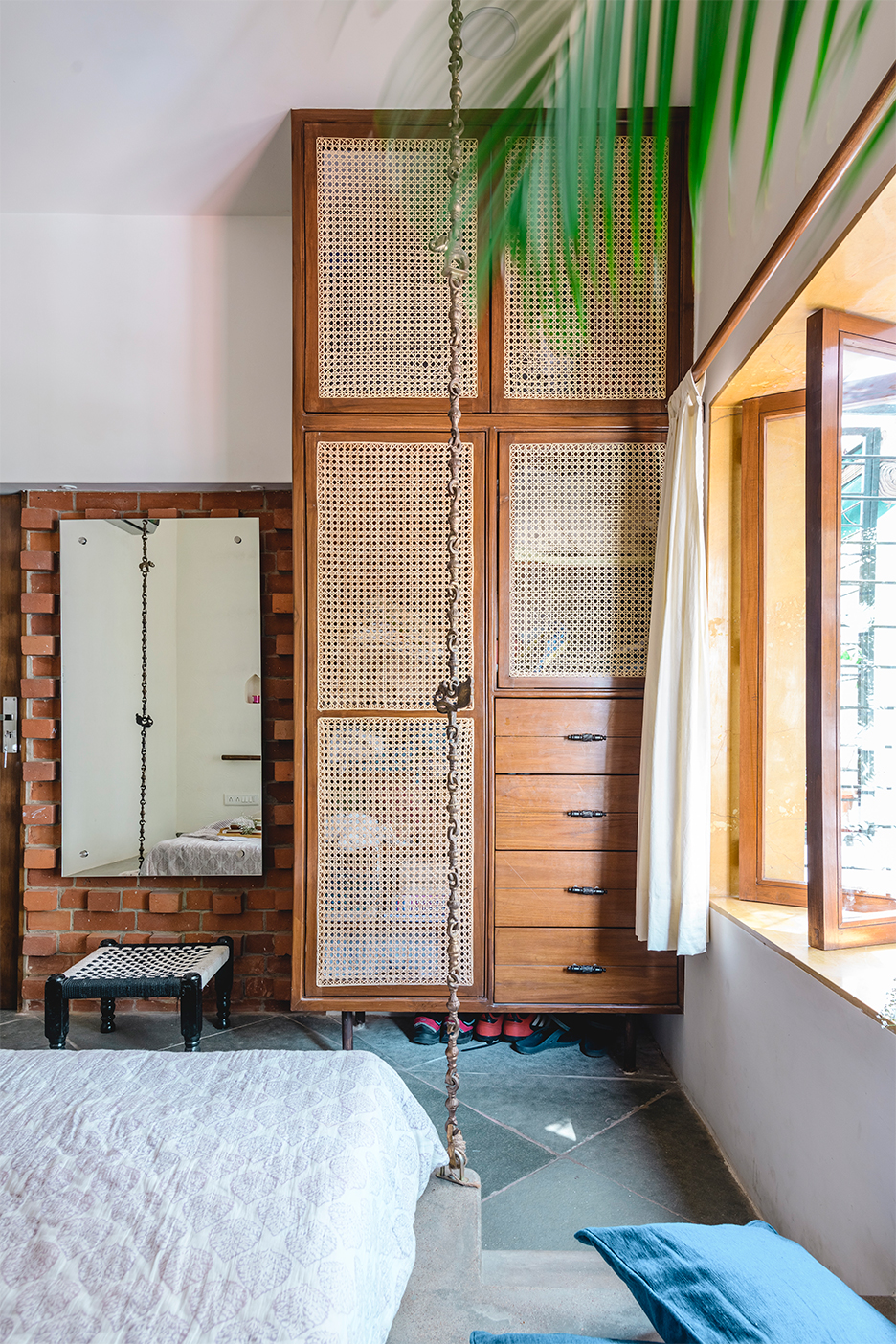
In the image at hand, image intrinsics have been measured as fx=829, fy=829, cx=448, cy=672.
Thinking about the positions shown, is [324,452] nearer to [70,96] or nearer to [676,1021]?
[70,96]

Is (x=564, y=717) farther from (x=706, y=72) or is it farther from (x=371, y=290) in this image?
(x=706, y=72)

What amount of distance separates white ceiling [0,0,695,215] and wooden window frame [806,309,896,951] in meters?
0.75

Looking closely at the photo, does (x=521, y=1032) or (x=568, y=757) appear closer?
(x=568, y=757)

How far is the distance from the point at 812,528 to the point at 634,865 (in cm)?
124

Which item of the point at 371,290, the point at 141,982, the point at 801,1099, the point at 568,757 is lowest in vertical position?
the point at 141,982

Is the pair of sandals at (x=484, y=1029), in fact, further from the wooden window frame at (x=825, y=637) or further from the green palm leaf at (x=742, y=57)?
the green palm leaf at (x=742, y=57)

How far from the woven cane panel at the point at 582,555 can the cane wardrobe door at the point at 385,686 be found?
14 cm

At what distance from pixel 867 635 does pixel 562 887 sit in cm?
128

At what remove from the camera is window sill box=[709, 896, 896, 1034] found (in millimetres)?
1389

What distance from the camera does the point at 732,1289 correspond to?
1.01 m

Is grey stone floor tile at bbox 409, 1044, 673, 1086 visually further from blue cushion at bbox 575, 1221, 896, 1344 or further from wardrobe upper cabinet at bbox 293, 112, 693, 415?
wardrobe upper cabinet at bbox 293, 112, 693, 415

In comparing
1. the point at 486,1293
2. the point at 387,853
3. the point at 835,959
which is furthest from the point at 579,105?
the point at 387,853

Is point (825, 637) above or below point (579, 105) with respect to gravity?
below

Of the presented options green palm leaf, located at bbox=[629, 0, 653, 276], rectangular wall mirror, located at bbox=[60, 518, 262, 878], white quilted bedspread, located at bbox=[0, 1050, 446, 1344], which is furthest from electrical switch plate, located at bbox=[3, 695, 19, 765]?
green palm leaf, located at bbox=[629, 0, 653, 276]
